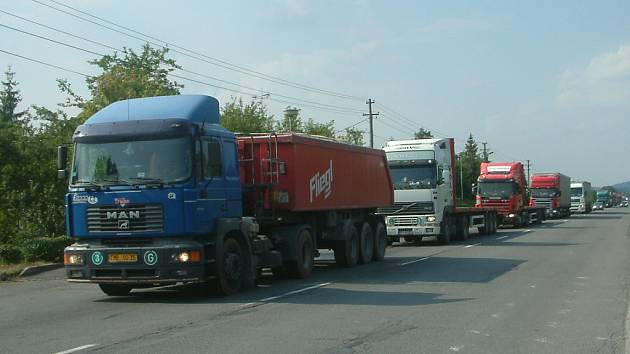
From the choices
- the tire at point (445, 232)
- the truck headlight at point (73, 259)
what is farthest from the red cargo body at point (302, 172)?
the tire at point (445, 232)

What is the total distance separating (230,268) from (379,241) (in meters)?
9.18

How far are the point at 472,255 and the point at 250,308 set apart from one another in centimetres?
1303

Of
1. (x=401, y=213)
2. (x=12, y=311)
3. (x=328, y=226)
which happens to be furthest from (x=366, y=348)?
(x=401, y=213)

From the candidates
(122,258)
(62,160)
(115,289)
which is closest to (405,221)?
(115,289)

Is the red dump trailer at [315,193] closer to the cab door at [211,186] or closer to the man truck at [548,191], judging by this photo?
the cab door at [211,186]

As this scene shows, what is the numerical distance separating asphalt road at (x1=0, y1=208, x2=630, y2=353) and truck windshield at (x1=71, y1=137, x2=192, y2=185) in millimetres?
2085

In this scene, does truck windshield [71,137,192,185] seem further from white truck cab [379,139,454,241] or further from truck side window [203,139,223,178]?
white truck cab [379,139,454,241]

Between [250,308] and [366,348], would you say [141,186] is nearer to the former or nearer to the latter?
[250,308]

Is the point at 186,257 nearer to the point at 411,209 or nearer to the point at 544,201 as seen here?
the point at 411,209

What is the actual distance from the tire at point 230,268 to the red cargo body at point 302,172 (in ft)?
6.18

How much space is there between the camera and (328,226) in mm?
19172

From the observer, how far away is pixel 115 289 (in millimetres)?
14742

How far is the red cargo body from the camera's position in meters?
16.3

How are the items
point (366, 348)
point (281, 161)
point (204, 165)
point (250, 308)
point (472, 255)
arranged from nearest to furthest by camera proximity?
point (366, 348), point (250, 308), point (204, 165), point (281, 161), point (472, 255)
